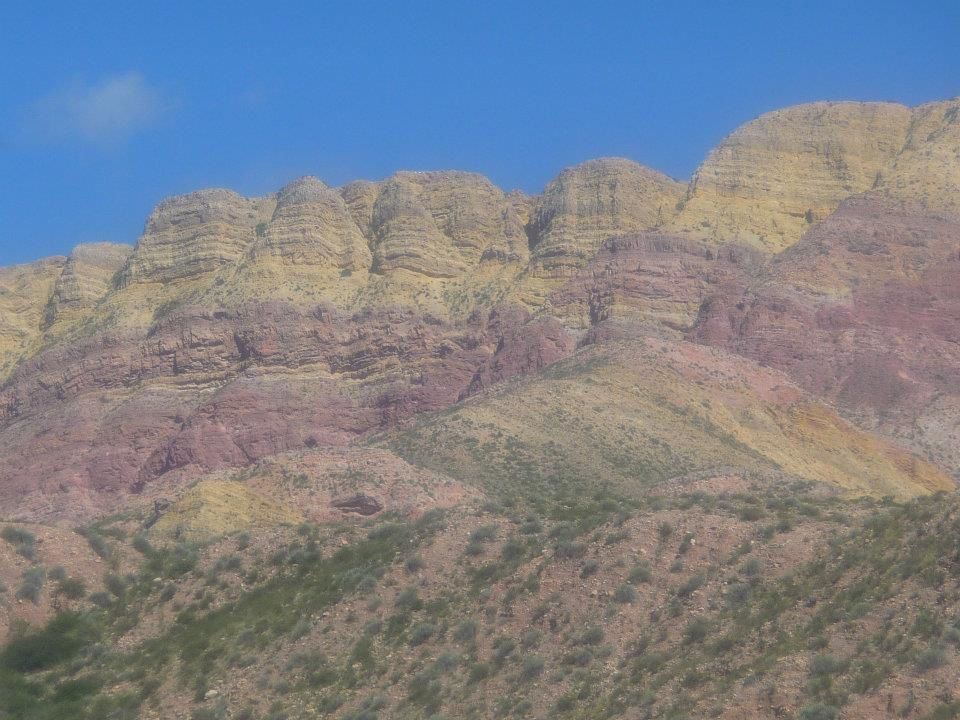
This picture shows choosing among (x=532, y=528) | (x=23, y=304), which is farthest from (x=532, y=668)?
(x=23, y=304)

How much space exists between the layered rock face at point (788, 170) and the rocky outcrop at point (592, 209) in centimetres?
291

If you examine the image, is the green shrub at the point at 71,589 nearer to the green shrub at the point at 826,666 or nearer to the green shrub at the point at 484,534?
the green shrub at the point at 484,534

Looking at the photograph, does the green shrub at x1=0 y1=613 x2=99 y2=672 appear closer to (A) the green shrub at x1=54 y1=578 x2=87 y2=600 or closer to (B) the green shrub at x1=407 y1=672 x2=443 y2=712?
(A) the green shrub at x1=54 y1=578 x2=87 y2=600

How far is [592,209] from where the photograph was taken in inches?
4200

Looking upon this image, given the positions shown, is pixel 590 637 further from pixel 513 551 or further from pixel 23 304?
pixel 23 304

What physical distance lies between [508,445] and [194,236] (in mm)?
55678

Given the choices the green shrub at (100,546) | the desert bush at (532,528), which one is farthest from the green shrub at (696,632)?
the green shrub at (100,546)

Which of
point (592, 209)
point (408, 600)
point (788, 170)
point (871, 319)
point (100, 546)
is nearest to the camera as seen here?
point (408, 600)

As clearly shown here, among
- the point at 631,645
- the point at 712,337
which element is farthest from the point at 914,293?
the point at 631,645

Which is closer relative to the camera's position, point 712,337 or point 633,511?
point 633,511

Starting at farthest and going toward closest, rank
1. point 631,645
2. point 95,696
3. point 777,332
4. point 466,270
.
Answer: point 466,270, point 777,332, point 95,696, point 631,645

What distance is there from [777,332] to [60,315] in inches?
2395

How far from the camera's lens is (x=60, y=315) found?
11369cm

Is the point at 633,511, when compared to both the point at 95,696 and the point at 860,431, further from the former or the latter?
the point at 860,431
